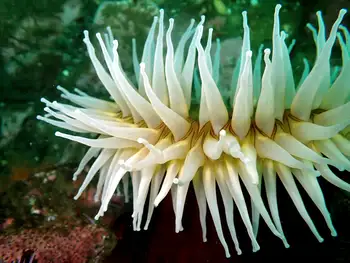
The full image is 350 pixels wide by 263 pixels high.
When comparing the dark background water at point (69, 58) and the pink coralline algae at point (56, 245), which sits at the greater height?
the dark background water at point (69, 58)

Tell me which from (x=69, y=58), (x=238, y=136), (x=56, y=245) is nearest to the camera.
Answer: (x=238, y=136)

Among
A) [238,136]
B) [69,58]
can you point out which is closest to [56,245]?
[238,136]

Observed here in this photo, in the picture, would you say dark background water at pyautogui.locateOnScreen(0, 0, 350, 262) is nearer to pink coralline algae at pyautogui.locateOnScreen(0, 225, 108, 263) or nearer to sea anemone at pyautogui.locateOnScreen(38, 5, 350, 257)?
pink coralline algae at pyautogui.locateOnScreen(0, 225, 108, 263)

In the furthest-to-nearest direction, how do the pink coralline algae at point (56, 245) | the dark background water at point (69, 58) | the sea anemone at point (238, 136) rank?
the dark background water at point (69, 58), the pink coralline algae at point (56, 245), the sea anemone at point (238, 136)

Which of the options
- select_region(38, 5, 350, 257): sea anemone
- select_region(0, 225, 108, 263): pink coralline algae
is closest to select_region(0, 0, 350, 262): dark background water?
select_region(0, 225, 108, 263): pink coralline algae

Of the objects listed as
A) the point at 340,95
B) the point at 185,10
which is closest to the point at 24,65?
the point at 185,10

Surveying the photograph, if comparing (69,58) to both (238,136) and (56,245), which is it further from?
(238,136)

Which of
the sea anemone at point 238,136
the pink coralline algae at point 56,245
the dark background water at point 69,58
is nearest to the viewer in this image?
the sea anemone at point 238,136

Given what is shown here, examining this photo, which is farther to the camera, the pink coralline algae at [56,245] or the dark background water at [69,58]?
the dark background water at [69,58]

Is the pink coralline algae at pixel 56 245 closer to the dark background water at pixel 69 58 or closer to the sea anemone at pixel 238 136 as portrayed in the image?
the dark background water at pixel 69 58

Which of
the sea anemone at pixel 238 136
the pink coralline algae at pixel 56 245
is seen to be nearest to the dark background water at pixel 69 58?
the pink coralline algae at pixel 56 245
